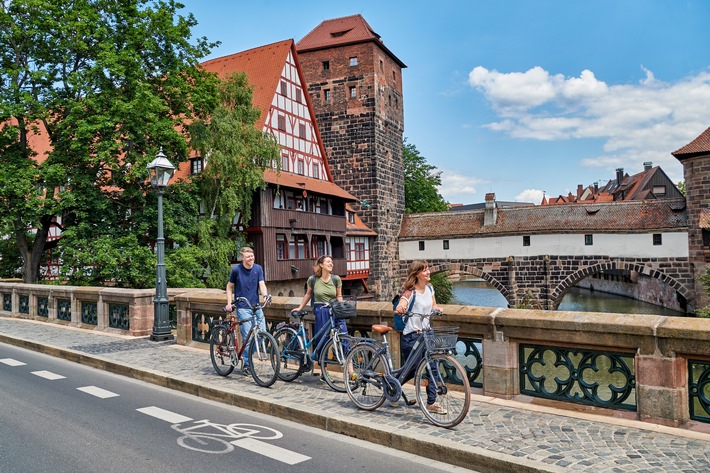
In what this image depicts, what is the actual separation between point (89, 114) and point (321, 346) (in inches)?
754

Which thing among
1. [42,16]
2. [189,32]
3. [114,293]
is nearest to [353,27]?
[189,32]

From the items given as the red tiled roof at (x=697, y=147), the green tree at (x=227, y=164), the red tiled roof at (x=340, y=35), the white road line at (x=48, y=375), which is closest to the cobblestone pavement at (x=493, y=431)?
the white road line at (x=48, y=375)

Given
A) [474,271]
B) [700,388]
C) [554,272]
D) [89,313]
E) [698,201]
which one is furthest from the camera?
[474,271]

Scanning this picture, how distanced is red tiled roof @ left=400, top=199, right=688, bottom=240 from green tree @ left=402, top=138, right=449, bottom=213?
12.4 m

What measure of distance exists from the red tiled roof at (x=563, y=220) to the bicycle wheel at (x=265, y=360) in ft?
109

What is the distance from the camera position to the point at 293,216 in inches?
1232

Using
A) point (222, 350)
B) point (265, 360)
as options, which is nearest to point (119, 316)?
point (222, 350)

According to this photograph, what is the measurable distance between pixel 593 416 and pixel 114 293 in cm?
1031

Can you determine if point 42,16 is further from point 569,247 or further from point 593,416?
point 569,247

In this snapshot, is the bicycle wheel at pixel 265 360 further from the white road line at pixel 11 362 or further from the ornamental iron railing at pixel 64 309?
the ornamental iron railing at pixel 64 309

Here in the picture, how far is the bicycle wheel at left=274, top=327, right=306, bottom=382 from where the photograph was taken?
7094 millimetres

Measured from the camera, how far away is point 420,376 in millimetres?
5469

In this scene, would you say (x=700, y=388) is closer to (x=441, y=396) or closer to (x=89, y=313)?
(x=441, y=396)

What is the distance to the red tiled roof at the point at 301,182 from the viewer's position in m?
29.5
